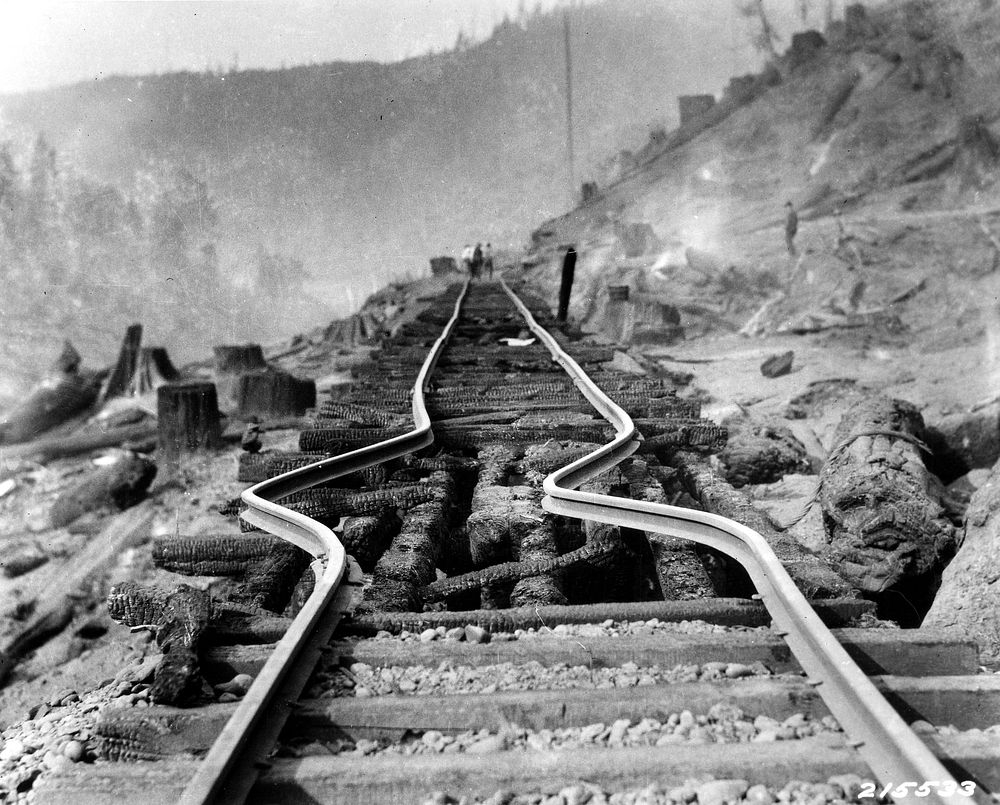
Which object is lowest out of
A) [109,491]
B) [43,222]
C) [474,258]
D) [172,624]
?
[109,491]

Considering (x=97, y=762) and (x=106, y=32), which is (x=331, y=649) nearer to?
(x=97, y=762)

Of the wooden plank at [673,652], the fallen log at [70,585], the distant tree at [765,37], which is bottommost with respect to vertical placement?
the fallen log at [70,585]

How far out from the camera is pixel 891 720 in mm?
1338

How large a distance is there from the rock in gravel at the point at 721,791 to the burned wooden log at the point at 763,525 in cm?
93

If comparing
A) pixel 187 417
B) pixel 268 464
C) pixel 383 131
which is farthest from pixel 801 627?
pixel 383 131

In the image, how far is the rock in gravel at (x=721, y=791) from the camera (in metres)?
1.30

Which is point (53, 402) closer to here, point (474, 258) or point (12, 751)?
point (474, 258)

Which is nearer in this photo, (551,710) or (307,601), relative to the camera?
(551,710)

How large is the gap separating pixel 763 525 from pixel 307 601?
159cm

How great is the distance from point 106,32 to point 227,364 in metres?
75.5

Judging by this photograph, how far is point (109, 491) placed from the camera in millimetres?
6996

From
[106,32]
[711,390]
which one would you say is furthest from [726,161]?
[106,32]

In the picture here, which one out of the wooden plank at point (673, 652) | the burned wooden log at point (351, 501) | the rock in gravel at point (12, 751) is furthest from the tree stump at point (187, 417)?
the wooden plank at point (673, 652)

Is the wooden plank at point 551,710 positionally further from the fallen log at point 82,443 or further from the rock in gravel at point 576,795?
the fallen log at point 82,443
